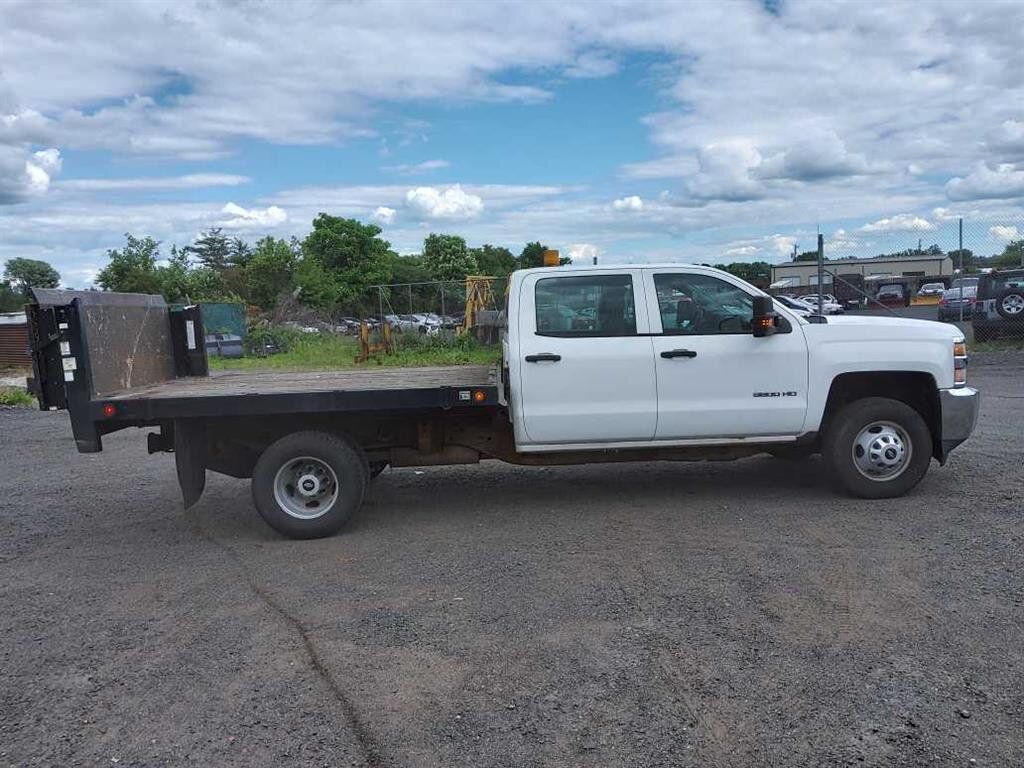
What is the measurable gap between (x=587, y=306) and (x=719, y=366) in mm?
1095

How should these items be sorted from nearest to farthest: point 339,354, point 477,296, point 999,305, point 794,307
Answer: point 794,307 → point 999,305 → point 477,296 → point 339,354

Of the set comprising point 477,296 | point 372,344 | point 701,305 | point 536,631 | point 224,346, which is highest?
point 477,296

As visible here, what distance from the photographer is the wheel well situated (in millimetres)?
6887

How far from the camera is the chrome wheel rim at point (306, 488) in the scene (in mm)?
6465

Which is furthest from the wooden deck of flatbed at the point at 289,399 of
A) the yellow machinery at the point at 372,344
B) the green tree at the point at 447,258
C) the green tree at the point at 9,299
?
the green tree at the point at 447,258

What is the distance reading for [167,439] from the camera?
670cm

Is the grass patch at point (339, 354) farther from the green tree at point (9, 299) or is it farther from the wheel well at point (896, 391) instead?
the green tree at point (9, 299)

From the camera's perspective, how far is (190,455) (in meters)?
6.53

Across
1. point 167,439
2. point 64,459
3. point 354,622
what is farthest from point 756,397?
point 64,459

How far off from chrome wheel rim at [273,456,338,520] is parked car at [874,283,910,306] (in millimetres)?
29575

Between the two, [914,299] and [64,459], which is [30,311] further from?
[914,299]

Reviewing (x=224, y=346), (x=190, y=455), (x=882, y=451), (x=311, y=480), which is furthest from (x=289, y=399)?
(x=224, y=346)

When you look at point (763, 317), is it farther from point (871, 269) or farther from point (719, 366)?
point (871, 269)

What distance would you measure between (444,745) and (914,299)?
39370 mm
